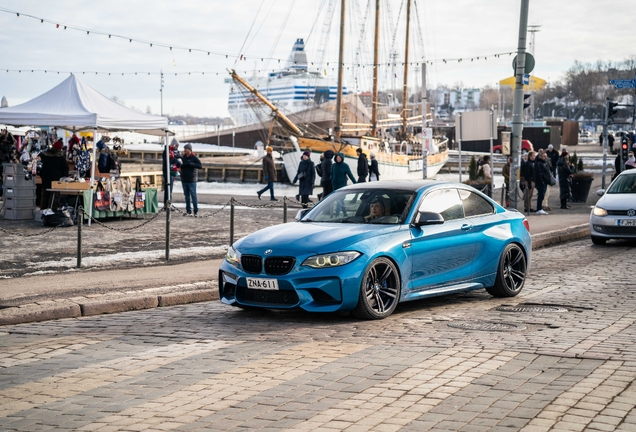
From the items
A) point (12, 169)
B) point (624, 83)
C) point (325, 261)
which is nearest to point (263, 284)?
point (325, 261)

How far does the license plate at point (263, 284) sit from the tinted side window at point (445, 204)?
2.18m

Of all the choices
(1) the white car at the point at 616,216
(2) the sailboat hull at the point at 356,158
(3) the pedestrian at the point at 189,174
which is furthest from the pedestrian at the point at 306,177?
(2) the sailboat hull at the point at 356,158

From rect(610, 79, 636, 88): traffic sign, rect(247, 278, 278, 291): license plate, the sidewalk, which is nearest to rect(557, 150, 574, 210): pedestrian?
rect(610, 79, 636, 88): traffic sign

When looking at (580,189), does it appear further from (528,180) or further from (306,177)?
(306,177)

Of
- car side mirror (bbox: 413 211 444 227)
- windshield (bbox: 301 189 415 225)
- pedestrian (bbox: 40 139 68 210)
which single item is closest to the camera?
car side mirror (bbox: 413 211 444 227)

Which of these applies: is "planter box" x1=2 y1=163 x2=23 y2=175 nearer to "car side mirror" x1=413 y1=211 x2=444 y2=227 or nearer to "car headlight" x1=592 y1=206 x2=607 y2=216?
"car headlight" x1=592 y1=206 x2=607 y2=216

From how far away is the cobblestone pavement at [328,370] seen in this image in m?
5.98

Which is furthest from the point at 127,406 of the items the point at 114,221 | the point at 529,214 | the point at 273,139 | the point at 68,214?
the point at 273,139

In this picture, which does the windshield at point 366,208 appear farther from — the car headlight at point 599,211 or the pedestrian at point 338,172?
the pedestrian at point 338,172

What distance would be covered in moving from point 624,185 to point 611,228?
4.42ft

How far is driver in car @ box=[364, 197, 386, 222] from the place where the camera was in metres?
10.7

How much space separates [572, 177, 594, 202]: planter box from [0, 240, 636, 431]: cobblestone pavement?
72.8 ft

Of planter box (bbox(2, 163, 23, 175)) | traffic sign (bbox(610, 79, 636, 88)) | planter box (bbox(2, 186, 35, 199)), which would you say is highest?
traffic sign (bbox(610, 79, 636, 88))

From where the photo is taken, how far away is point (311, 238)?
9828 mm
